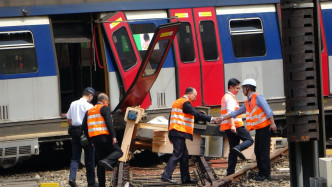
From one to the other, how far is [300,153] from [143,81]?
707 cm

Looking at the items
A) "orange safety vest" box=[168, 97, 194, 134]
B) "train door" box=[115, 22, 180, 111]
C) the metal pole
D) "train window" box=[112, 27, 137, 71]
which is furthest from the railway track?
the metal pole

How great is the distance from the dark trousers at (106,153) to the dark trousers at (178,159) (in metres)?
0.91

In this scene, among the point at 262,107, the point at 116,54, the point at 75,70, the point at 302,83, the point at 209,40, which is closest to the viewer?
the point at 302,83

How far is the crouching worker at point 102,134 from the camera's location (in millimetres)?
12039

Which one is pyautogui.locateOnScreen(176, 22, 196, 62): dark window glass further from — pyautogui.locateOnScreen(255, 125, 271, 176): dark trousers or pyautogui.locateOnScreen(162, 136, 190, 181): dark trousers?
pyautogui.locateOnScreen(255, 125, 271, 176): dark trousers

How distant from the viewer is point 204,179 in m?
13.0

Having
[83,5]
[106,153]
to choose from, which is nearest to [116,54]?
[83,5]

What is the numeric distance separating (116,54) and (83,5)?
1.09 meters

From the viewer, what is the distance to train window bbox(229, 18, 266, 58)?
16.5m

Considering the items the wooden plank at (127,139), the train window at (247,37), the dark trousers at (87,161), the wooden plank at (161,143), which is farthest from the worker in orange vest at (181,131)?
the train window at (247,37)

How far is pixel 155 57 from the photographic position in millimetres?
15141

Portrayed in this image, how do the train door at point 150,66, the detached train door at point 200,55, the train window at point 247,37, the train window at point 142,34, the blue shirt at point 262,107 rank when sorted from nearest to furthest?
the blue shirt at point 262,107 → the train door at point 150,66 → the train window at point 142,34 → the detached train door at point 200,55 → the train window at point 247,37

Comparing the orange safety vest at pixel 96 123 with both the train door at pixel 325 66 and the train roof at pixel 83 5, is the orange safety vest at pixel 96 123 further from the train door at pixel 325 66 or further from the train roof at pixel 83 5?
the train door at pixel 325 66

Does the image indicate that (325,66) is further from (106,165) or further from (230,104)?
(106,165)
